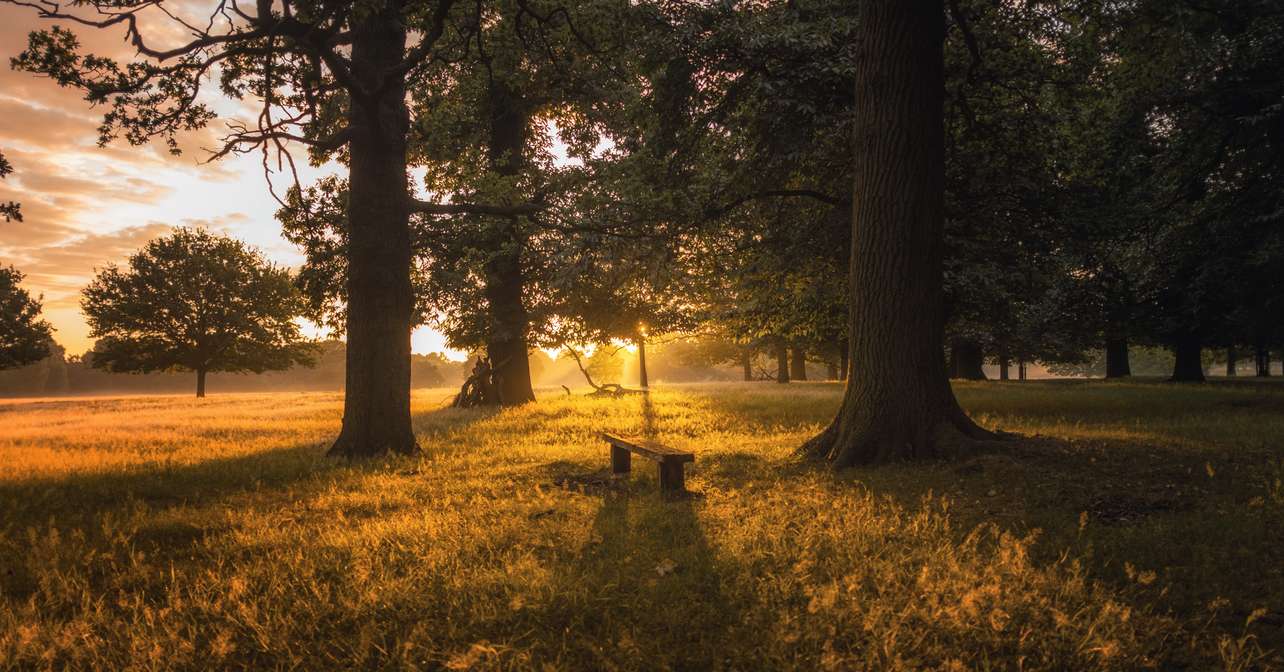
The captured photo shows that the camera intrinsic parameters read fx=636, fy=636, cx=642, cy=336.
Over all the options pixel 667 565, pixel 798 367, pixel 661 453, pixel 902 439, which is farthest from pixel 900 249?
pixel 798 367

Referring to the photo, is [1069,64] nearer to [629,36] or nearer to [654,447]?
[629,36]

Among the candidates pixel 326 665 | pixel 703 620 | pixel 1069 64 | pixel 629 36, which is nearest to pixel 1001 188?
pixel 1069 64

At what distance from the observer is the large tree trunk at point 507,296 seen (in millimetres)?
21938

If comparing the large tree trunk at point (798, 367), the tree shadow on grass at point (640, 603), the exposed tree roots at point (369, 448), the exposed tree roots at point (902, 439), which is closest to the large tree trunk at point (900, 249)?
the exposed tree roots at point (902, 439)

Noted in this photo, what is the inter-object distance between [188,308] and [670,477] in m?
43.7

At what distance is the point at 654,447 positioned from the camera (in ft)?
26.0

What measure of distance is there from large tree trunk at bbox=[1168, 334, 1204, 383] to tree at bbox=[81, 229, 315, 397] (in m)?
49.1

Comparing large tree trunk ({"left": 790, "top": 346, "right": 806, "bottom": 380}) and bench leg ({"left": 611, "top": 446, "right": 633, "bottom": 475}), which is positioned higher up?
large tree trunk ({"left": 790, "top": 346, "right": 806, "bottom": 380})

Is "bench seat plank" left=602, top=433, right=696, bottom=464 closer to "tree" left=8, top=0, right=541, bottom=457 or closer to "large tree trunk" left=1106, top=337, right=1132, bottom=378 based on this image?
"tree" left=8, top=0, right=541, bottom=457

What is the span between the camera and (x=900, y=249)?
28.5ft

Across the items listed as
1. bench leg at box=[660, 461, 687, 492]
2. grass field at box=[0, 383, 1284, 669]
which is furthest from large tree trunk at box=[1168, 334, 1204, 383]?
bench leg at box=[660, 461, 687, 492]

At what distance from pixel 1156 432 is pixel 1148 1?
27.8 feet

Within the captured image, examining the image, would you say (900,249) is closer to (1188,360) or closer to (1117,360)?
(1188,360)

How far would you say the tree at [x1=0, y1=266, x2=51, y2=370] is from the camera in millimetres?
41375
